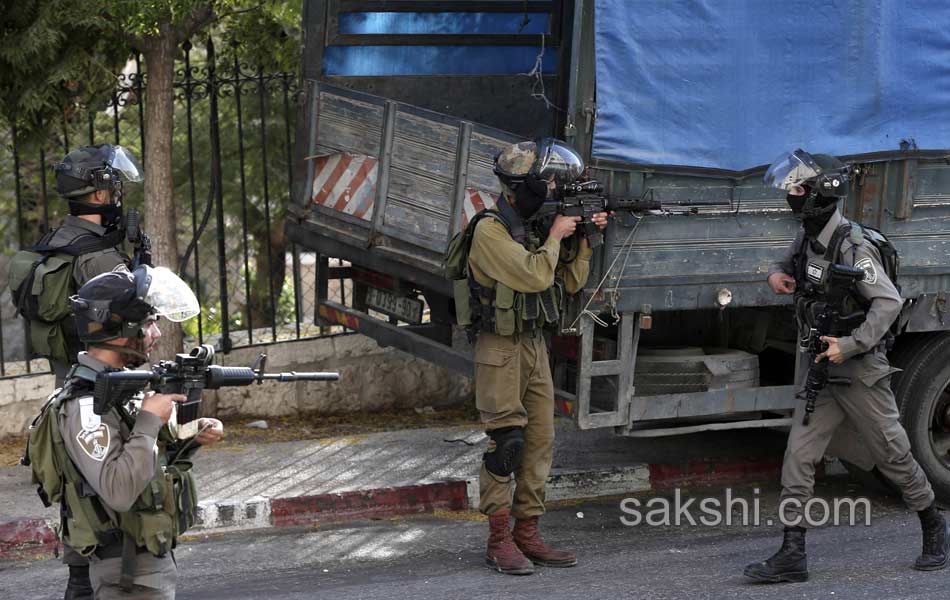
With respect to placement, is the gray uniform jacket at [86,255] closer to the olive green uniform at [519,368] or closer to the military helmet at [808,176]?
the olive green uniform at [519,368]

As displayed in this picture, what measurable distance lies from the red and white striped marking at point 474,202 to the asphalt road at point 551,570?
1.56 m

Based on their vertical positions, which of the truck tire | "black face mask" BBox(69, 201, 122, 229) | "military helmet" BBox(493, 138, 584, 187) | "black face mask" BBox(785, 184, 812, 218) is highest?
"military helmet" BBox(493, 138, 584, 187)

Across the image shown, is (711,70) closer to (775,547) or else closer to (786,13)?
(786,13)

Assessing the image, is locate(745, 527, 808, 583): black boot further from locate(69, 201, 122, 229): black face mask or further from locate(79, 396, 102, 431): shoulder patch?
locate(69, 201, 122, 229): black face mask

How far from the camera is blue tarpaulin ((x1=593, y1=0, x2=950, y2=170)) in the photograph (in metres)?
5.38

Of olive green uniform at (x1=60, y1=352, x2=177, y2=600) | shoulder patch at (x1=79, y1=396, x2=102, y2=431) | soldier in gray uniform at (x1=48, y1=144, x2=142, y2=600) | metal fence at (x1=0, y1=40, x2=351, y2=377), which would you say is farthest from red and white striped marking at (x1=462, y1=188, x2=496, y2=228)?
shoulder patch at (x1=79, y1=396, x2=102, y2=431)

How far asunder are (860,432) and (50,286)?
339cm

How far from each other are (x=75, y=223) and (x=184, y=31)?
265 centimetres

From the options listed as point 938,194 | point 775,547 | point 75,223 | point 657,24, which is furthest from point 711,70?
point 75,223

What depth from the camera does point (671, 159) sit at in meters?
5.47

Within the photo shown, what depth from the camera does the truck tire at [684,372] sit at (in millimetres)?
5867

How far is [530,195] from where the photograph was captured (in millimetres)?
5164

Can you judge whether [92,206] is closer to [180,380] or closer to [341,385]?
[180,380]

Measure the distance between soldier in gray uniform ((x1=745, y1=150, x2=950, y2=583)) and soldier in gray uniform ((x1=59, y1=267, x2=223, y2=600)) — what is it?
2.67 m
